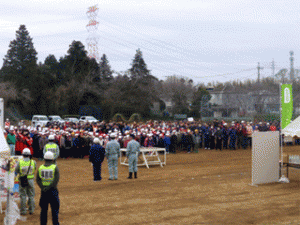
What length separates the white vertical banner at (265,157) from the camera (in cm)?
1399

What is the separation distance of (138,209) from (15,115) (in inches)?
1621

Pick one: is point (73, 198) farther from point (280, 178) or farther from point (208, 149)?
point (208, 149)

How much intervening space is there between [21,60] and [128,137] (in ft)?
138

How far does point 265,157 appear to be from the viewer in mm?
14234

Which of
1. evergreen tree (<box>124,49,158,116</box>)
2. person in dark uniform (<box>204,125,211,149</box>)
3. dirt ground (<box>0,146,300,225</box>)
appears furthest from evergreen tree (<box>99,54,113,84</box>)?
dirt ground (<box>0,146,300,225</box>)

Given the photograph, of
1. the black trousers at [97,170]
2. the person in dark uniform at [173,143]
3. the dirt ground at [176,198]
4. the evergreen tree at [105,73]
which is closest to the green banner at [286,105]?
the dirt ground at [176,198]

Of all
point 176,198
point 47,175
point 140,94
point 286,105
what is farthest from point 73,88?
point 47,175

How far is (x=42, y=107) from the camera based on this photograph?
51719 mm

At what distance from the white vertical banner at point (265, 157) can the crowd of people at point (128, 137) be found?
986cm

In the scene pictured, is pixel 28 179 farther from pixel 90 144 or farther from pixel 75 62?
pixel 75 62

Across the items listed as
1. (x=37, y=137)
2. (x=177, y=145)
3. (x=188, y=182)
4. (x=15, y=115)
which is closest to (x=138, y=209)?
(x=188, y=182)

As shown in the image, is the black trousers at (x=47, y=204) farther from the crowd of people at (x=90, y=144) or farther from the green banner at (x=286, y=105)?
the green banner at (x=286, y=105)

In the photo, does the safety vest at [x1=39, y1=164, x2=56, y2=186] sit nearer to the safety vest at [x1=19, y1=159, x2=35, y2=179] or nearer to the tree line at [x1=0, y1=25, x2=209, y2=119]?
the safety vest at [x1=19, y1=159, x2=35, y2=179]

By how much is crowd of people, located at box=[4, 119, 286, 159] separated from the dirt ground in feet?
12.4
